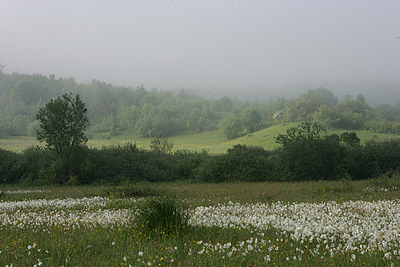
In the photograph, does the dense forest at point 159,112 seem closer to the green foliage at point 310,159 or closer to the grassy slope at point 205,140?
the grassy slope at point 205,140

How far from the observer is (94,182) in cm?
2053

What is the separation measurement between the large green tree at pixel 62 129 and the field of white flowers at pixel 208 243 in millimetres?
12922

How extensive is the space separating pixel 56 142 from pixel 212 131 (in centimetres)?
8274

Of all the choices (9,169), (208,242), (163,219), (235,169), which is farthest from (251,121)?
(208,242)

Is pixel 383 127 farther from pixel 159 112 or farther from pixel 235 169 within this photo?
pixel 159 112

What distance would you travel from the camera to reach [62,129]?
809 inches

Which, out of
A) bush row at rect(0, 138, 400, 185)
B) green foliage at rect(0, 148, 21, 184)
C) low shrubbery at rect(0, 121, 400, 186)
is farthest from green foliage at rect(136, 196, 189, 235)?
green foliage at rect(0, 148, 21, 184)

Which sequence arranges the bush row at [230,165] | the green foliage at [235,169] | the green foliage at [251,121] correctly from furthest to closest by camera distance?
the green foliage at [251,121], the green foliage at [235,169], the bush row at [230,165]

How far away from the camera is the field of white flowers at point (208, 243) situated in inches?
181

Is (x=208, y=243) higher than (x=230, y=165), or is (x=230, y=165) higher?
(x=208, y=243)

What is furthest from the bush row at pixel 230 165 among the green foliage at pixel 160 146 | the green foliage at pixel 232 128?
the green foliage at pixel 232 128

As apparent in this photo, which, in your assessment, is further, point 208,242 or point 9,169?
point 9,169

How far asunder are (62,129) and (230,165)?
13.8 metres

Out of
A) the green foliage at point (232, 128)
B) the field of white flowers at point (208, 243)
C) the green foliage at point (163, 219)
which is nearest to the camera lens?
the field of white flowers at point (208, 243)
